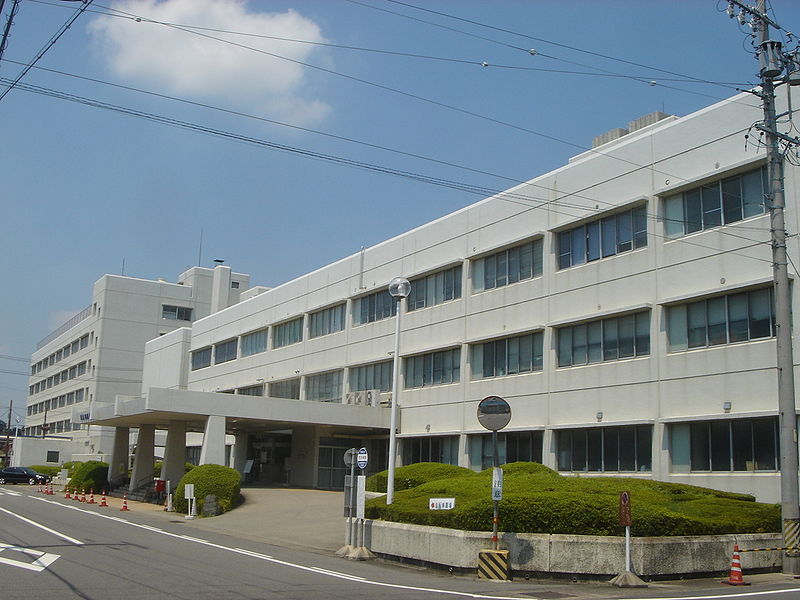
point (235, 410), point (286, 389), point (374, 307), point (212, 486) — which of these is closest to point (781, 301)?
point (212, 486)

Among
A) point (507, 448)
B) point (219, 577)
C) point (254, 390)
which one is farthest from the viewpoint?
point (254, 390)

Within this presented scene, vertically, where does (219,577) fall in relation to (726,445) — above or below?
below

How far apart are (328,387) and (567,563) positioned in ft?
106

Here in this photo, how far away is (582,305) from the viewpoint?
30375 mm

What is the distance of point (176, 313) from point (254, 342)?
133 feet

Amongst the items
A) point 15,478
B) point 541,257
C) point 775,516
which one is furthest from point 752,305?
point 15,478

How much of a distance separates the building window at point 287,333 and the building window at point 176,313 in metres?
43.4

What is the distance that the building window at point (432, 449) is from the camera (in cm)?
3672

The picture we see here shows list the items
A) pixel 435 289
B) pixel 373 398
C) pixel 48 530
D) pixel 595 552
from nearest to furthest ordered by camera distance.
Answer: pixel 595 552, pixel 48 530, pixel 435 289, pixel 373 398

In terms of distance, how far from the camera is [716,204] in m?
26.0

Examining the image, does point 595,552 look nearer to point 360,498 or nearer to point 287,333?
point 360,498

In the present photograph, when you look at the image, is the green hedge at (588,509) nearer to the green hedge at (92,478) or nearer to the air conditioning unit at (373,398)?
the air conditioning unit at (373,398)

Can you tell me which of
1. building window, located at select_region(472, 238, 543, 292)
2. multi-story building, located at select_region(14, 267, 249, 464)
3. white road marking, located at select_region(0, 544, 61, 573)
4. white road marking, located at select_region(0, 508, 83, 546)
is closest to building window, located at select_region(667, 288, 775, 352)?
building window, located at select_region(472, 238, 543, 292)

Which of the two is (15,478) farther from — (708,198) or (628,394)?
(708,198)
